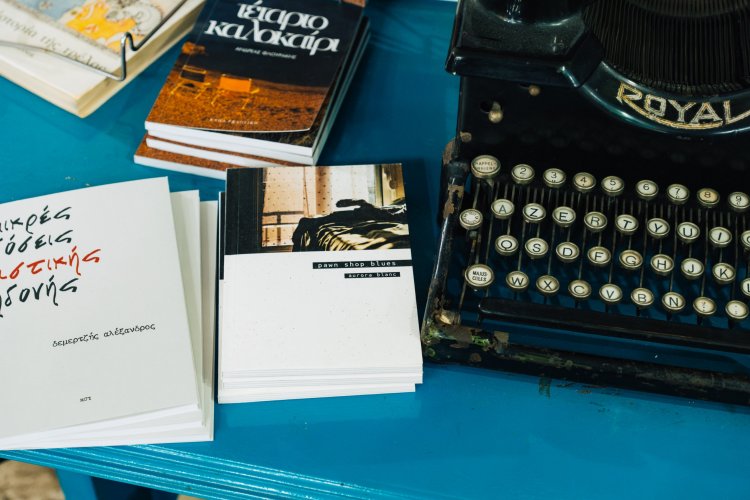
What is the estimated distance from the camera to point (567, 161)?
105cm

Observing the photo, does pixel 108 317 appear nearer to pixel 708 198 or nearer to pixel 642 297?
pixel 642 297

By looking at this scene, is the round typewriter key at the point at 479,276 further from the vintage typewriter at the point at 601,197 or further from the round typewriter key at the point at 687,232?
the round typewriter key at the point at 687,232

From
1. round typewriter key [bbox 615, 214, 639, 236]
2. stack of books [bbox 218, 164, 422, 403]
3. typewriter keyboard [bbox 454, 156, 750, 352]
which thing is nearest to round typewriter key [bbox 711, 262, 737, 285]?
typewriter keyboard [bbox 454, 156, 750, 352]

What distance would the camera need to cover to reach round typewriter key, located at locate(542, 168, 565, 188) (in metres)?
1.02

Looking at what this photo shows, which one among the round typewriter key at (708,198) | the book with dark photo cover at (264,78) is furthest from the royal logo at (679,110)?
the book with dark photo cover at (264,78)

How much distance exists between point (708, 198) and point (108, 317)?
2.46 ft

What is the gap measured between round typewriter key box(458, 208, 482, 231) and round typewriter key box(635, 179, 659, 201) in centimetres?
21

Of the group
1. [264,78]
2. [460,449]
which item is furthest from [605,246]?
[264,78]

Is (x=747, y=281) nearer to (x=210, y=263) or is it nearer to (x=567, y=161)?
(x=567, y=161)

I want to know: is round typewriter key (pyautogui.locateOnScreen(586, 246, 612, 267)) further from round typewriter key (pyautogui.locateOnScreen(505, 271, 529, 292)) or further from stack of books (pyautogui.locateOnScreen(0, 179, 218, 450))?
stack of books (pyautogui.locateOnScreen(0, 179, 218, 450))

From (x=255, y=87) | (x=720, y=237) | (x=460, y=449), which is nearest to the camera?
(x=460, y=449)

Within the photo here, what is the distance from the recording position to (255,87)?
119cm

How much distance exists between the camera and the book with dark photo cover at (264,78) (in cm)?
112

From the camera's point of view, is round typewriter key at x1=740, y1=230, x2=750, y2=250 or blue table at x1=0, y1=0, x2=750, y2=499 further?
round typewriter key at x1=740, y1=230, x2=750, y2=250
